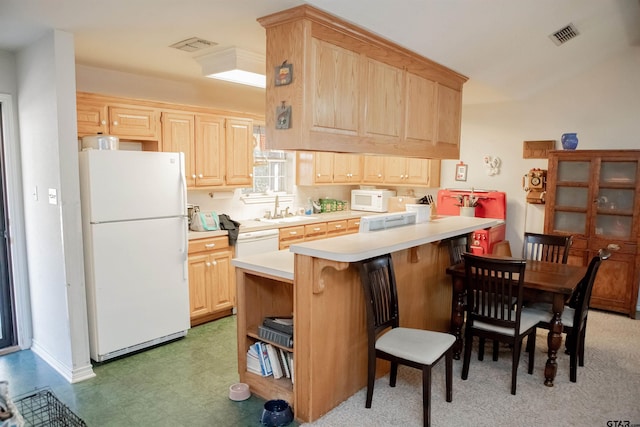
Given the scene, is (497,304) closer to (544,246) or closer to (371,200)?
(544,246)

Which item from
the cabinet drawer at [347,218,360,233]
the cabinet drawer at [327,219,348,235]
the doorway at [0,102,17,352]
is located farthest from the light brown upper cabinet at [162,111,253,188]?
the cabinet drawer at [347,218,360,233]

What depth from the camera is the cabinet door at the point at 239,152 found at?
456 centimetres

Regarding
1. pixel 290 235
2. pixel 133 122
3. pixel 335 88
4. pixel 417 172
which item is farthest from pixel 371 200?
pixel 335 88

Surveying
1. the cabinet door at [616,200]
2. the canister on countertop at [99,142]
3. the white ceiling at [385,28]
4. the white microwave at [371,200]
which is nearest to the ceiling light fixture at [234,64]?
the white ceiling at [385,28]

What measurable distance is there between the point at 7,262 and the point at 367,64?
337cm

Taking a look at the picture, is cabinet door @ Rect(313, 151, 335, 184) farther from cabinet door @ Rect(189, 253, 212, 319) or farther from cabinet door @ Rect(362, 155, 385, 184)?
cabinet door @ Rect(189, 253, 212, 319)

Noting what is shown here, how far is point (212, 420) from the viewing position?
2.63 meters

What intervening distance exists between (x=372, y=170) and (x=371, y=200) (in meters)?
0.43

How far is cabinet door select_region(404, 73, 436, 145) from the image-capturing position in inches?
141

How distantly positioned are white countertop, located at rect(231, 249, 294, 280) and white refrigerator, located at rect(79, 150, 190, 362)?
1.06 meters

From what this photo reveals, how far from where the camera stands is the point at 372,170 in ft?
20.6

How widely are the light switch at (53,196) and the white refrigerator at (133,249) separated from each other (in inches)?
7.3

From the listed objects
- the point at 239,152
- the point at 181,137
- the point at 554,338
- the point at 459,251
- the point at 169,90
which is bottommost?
the point at 554,338

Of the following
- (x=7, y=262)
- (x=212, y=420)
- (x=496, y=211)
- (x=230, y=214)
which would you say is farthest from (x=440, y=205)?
(x=7, y=262)
